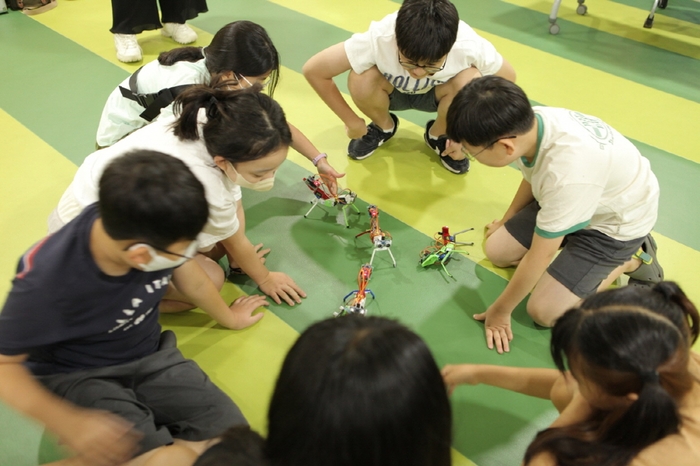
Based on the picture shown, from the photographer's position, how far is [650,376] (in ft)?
3.17

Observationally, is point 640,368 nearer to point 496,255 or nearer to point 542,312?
point 542,312

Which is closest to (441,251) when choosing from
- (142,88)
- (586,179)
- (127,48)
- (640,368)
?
(586,179)

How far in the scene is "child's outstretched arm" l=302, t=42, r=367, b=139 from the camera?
2.47 m

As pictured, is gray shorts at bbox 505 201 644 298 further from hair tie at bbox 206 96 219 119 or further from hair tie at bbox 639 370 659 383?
hair tie at bbox 206 96 219 119

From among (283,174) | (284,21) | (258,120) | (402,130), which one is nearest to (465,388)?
(258,120)

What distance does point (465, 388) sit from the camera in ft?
5.73

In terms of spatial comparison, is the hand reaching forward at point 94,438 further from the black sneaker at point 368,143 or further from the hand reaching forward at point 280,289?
the black sneaker at point 368,143

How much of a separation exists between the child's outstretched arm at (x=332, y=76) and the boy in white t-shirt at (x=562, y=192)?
93cm

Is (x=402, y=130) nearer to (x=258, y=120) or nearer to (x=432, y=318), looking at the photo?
(x=432, y=318)

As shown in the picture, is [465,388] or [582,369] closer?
[582,369]

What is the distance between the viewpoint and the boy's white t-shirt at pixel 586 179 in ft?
5.45

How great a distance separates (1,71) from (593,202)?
9.97 ft

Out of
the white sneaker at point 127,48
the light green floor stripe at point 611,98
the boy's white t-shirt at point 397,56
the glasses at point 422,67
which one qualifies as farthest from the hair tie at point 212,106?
the light green floor stripe at point 611,98

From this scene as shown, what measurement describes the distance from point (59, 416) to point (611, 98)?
9.79 feet
